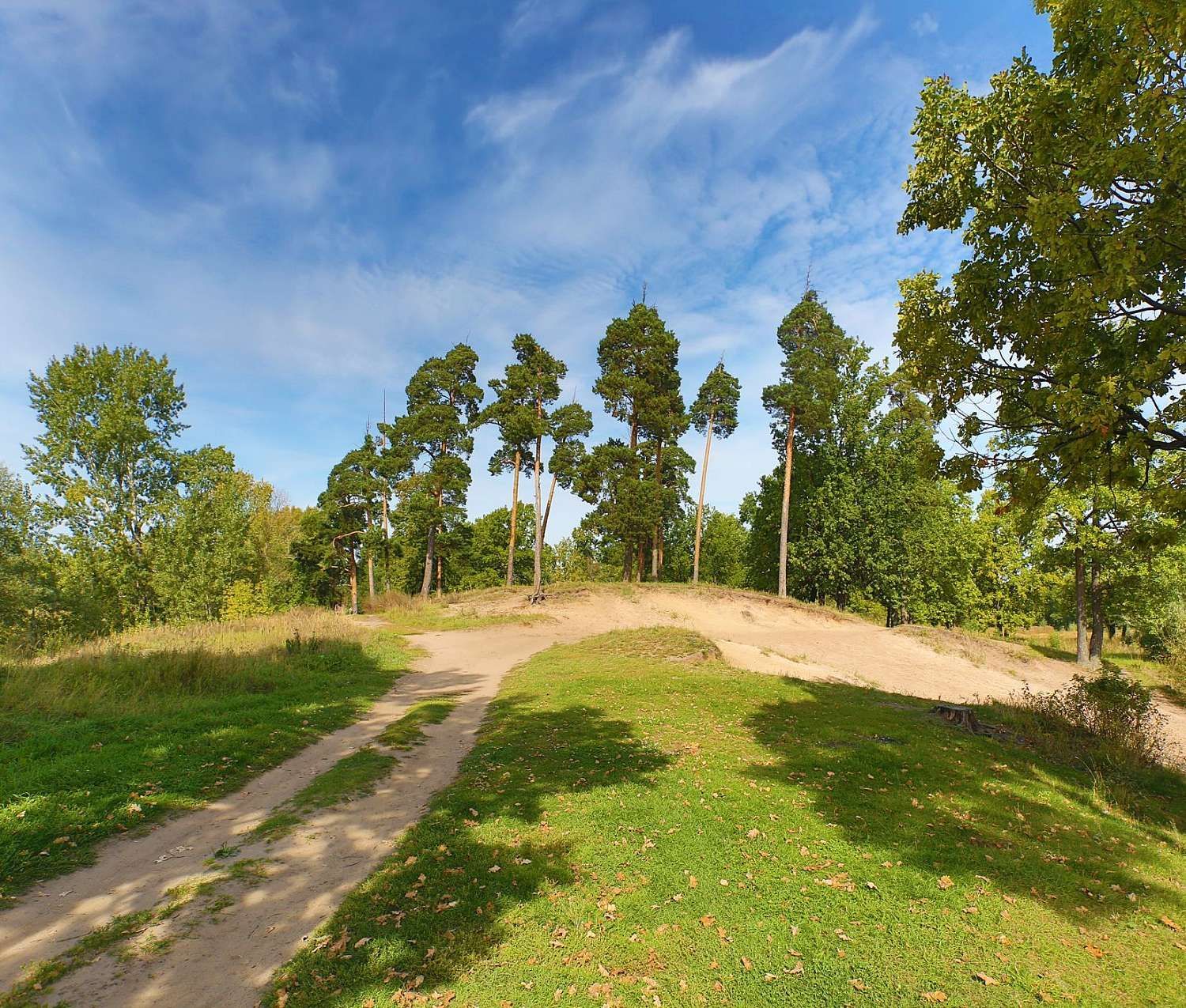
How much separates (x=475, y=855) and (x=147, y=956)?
252 cm

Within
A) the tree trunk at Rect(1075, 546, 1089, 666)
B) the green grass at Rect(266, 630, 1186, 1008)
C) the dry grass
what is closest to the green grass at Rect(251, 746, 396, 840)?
the green grass at Rect(266, 630, 1186, 1008)

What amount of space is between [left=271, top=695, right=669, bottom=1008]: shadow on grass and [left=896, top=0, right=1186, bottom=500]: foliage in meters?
6.74

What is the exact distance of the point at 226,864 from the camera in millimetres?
5055

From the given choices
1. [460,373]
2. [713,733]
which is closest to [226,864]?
[713,733]

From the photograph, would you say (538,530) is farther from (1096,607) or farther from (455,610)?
(1096,607)

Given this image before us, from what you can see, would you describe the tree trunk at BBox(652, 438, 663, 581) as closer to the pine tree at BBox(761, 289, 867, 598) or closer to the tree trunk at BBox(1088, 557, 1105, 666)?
the pine tree at BBox(761, 289, 867, 598)

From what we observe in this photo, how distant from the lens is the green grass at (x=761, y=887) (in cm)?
363

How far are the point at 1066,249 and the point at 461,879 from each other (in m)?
8.34

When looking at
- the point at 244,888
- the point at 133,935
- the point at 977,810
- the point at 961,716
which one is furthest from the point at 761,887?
the point at 961,716

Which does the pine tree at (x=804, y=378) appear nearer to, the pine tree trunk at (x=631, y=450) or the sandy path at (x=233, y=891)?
the pine tree trunk at (x=631, y=450)

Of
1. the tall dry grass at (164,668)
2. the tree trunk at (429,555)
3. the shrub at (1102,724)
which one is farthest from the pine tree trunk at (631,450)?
the shrub at (1102,724)

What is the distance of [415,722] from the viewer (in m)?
10.3

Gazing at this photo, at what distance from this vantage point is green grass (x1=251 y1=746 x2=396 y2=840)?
19.4 ft

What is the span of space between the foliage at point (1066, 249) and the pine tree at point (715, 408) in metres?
29.6
